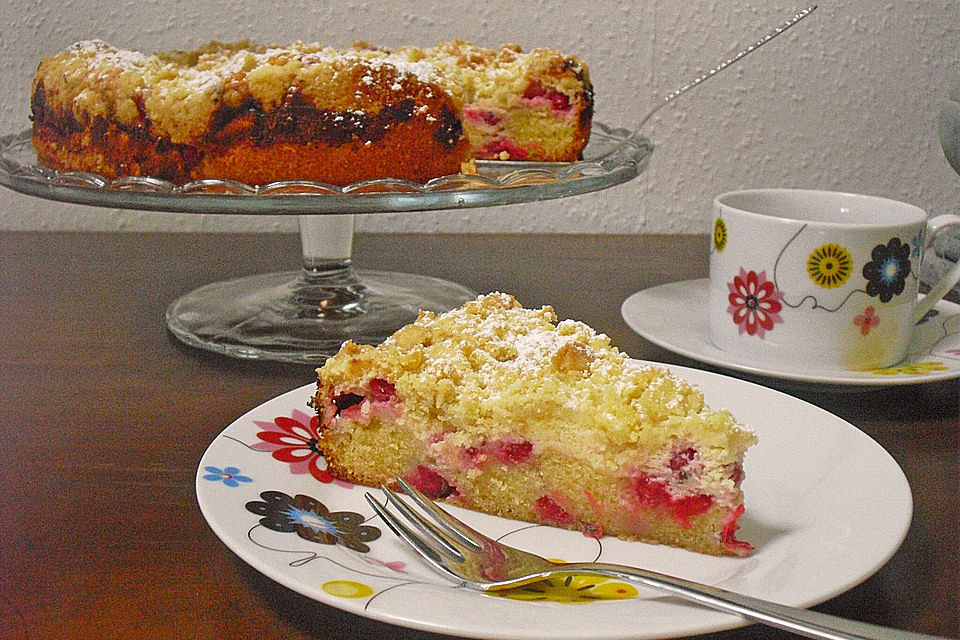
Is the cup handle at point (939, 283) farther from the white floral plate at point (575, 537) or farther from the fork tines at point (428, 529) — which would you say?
the fork tines at point (428, 529)

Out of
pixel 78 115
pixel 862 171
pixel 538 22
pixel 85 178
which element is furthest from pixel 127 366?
pixel 862 171

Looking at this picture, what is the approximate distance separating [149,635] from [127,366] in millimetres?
504

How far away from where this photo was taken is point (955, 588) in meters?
0.60

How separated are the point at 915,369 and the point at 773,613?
0.51 metres

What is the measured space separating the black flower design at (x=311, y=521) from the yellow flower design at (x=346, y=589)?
7 centimetres

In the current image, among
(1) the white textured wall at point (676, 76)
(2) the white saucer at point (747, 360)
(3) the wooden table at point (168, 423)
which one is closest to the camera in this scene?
(3) the wooden table at point (168, 423)

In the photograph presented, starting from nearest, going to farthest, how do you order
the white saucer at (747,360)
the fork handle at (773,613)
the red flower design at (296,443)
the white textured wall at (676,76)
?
the fork handle at (773,613) < the red flower design at (296,443) < the white saucer at (747,360) < the white textured wall at (676,76)

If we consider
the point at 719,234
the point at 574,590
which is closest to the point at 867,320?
the point at 719,234

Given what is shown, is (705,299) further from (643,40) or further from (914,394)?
(643,40)

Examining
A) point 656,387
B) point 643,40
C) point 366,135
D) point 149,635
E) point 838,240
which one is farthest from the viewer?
point 643,40

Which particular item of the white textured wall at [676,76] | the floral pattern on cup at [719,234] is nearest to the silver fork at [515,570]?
the floral pattern on cup at [719,234]

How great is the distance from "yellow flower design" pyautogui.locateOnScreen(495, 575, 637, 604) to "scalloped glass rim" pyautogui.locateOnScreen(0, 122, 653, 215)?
44 cm

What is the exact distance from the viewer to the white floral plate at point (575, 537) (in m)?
0.50

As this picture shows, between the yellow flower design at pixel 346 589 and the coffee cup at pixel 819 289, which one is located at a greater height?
the coffee cup at pixel 819 289
